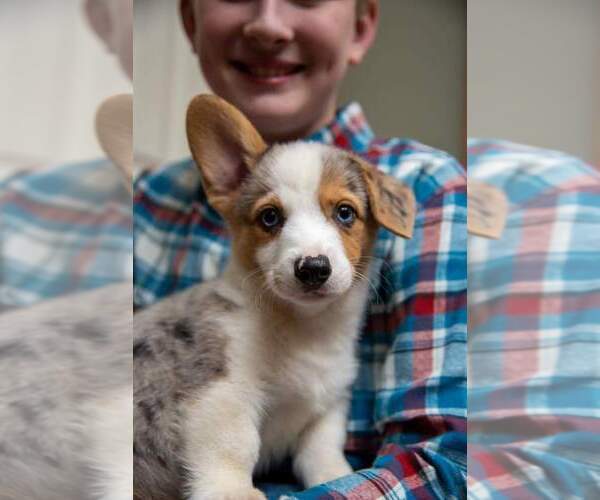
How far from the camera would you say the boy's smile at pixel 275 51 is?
124 centimetres

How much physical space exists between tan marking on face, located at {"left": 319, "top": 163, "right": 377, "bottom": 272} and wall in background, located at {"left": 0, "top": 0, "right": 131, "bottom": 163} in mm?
319

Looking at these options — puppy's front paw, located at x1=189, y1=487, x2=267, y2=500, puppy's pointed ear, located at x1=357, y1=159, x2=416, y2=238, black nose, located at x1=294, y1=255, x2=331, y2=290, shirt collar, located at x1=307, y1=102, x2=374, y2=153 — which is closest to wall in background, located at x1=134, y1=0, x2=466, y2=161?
shirt collar, located at x1=307, y1=102, x2=374, y2=153

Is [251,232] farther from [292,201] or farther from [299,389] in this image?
[299,389]

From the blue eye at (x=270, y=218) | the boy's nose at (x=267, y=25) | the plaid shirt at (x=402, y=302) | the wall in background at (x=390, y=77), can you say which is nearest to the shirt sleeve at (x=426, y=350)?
the plaid shirt at (x=402, y=302)

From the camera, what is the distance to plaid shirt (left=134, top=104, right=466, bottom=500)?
47.9 inches

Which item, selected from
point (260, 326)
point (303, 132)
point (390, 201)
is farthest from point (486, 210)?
point (260, 326)

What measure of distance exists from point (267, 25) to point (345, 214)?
326mm

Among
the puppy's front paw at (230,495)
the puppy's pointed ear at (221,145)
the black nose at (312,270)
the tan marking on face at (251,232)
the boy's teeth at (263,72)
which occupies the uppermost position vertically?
the boy's teeth at (263,72)

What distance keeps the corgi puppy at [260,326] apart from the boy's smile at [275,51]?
78 millimetres

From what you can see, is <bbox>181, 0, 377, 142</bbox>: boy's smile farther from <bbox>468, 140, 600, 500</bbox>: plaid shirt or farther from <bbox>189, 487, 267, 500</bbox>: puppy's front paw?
<bbox>189, 487, 267, 500</bbox>: puppy's front paw

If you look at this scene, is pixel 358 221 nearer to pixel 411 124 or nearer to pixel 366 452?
pixel 411 124

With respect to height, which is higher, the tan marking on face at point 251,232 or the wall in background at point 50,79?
the wall in background at point 50,79

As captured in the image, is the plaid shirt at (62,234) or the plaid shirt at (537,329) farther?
the plaid shirt at (537,329)

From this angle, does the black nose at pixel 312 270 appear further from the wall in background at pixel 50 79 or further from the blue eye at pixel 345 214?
the wall in background at pixel 50 79
